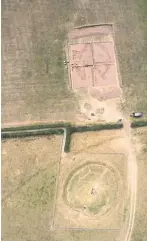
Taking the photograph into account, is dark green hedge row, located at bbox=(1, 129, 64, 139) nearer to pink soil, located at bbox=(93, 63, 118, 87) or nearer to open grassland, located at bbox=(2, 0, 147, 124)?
open grassland, located at bbox=(2, 0, 147, 124)

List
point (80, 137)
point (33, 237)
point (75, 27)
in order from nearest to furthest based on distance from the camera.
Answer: point (33, 237) < point (80, 137) < point (75, 27)

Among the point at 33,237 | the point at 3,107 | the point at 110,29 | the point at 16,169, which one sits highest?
the point at 110,29

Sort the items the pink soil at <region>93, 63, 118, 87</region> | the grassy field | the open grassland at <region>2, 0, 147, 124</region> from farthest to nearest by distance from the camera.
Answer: the pink soil at <region>93, 63, 118, 87</region>
the open grassland at <region>2, 0, 147, 124</region>
the grassy field

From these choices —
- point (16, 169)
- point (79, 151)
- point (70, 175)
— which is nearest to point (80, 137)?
point (79, 151)

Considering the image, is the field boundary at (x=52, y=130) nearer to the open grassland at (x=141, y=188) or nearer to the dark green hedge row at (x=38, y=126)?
the dark green hedge row at (x=38, y=126)

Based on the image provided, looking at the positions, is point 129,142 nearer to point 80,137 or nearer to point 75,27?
point 80,137

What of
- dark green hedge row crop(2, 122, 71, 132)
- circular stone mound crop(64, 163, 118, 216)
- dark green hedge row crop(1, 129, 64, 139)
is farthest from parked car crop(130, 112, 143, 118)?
dark green hedge row crop(1, 129, 64, 139)
